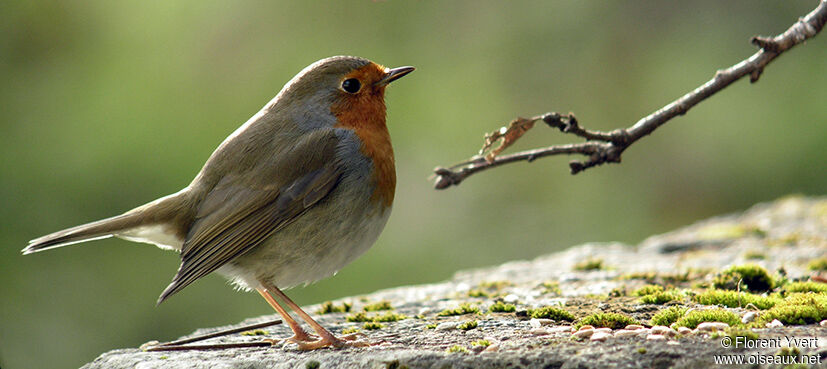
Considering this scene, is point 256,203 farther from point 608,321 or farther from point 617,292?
point 617,292

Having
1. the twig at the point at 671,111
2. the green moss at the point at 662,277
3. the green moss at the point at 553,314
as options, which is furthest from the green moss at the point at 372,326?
the green moss at the point at 662,277

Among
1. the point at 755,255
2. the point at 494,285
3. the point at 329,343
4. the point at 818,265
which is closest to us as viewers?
the point at 329,343

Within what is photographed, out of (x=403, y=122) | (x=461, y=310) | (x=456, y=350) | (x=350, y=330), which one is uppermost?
(x=403, y=122)

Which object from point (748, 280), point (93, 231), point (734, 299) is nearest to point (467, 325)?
point (734, 299)

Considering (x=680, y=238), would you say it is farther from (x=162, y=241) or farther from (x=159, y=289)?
(x=159, y=289)

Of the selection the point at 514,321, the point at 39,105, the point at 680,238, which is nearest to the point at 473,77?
the point at 680,238

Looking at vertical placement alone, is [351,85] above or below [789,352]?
above

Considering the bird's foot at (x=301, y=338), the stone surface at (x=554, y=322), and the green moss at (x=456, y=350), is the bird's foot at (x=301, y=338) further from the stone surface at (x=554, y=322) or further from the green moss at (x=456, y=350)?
the green moss at (x=456, y=350)
